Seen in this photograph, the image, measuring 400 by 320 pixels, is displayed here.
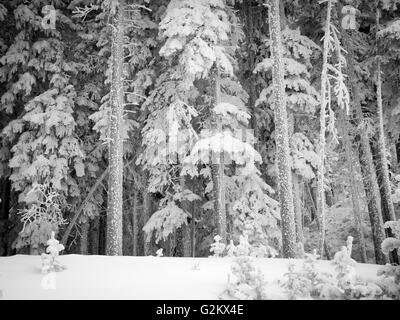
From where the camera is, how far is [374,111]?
1664 centimetres

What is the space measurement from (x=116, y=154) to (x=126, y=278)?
17.9ft

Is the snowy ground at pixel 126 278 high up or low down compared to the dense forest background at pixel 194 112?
down

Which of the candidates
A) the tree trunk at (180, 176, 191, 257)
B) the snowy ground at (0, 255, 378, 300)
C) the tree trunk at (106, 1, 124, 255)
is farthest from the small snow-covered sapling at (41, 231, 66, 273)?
the tree trunk at (180, 176, 191, 257)

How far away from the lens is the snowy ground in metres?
5.27

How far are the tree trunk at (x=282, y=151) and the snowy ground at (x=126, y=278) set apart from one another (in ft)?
6.26

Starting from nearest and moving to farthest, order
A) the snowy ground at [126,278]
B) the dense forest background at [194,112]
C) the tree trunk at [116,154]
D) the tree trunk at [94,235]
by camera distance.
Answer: the snowy ground at [126,278] < the tree trunk at [116,154] < the dense forest background at [194,112] < the tree trunk at [94,235]

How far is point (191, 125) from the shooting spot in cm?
1283

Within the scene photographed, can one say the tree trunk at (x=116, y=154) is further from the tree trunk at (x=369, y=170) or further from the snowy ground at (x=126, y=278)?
the tree trunk at (x=369, y=170)

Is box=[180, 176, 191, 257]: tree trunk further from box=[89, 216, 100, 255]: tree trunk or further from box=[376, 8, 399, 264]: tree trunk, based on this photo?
box=[89, 216, 100, 255]: tree trunk

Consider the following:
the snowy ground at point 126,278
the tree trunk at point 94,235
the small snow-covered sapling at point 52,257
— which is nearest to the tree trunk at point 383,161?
the snowy ground at point 126,278

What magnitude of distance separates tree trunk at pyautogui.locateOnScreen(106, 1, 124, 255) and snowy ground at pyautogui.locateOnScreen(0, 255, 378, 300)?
7.04ft

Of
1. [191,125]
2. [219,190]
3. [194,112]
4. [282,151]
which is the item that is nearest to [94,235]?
[191,125]

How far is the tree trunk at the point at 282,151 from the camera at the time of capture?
10094mm

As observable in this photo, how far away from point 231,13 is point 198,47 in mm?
2999
